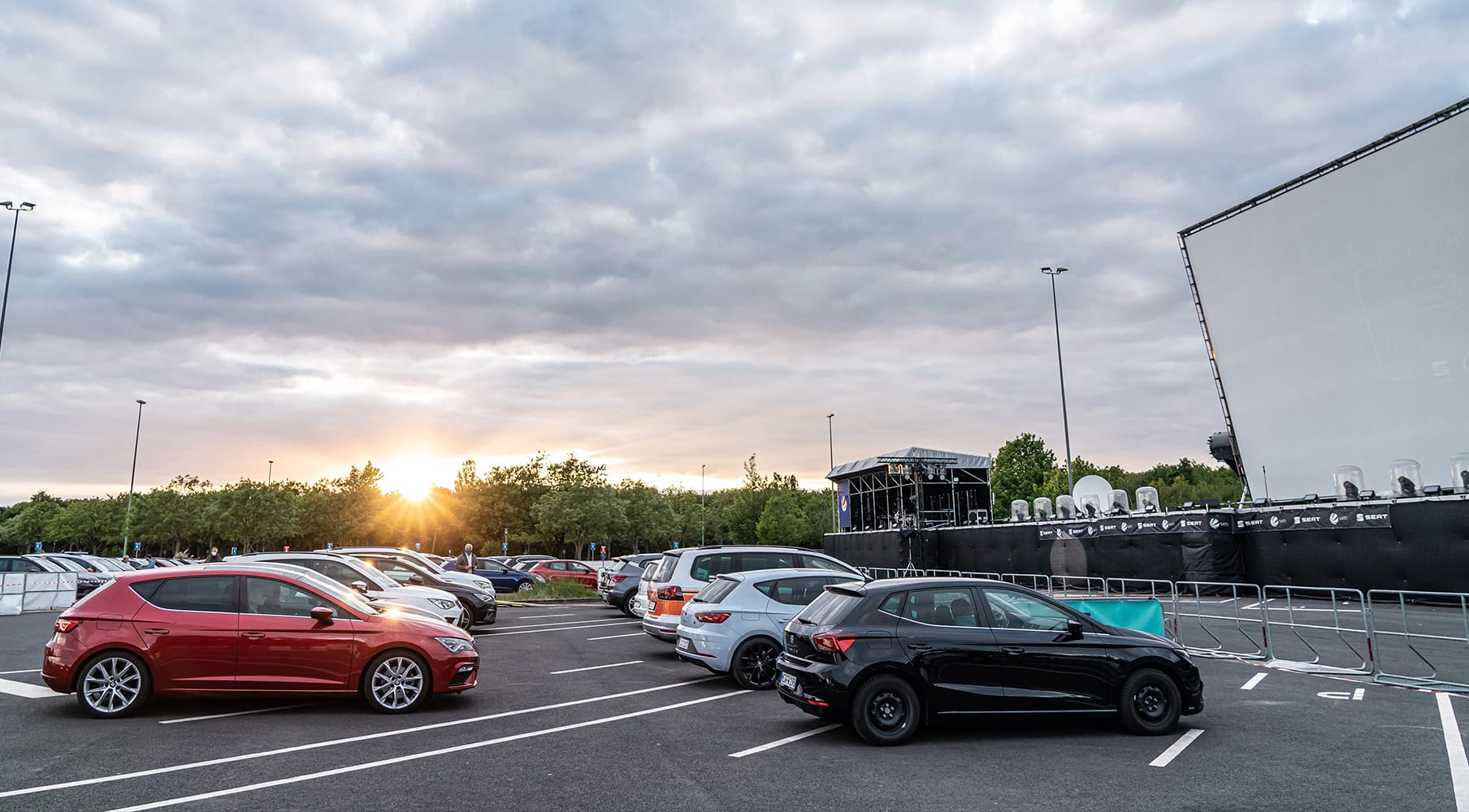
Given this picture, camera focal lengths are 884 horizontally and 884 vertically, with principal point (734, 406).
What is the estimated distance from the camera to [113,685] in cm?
884

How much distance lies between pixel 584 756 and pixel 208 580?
4740 millimetres

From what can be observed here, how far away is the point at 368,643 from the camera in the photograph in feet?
30.3

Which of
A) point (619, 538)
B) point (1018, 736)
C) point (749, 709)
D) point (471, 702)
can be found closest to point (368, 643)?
point (471, 702)

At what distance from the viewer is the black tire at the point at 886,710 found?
773 cm

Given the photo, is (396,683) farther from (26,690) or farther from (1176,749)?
(1176,749)

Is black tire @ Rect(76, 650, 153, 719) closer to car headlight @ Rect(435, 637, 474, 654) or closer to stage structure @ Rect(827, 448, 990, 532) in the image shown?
car headlight @ Rect(435, 637, 474, 654)

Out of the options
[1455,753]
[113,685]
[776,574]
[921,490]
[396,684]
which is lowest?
[1455,753]

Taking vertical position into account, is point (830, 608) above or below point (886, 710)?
above

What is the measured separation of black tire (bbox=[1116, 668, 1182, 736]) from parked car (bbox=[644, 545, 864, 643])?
5.40m

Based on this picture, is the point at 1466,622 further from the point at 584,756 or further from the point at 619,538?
the point at 619,538

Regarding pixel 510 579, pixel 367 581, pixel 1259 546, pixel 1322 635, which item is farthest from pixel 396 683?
pixel 510 579

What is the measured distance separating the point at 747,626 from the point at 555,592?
64.0ft

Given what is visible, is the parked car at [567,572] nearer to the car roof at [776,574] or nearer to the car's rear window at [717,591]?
the car's rear window at [717,591]

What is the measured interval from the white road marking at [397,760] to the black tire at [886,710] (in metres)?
2.68
